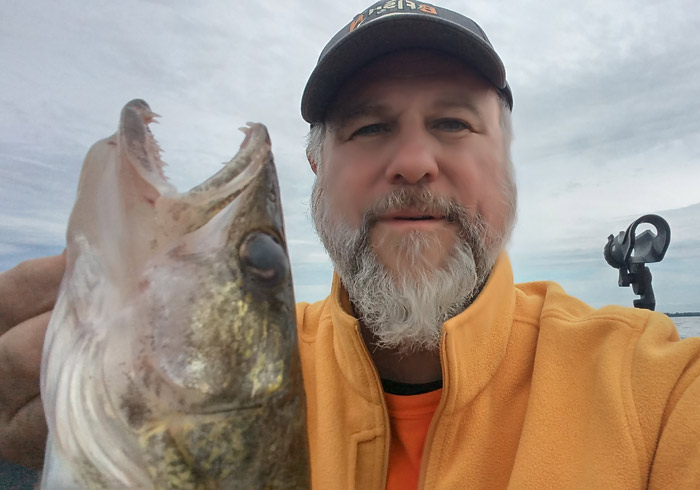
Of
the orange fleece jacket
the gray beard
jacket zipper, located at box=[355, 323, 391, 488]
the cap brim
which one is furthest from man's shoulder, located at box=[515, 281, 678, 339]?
the cap brim

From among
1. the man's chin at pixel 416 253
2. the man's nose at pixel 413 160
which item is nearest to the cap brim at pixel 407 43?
the man's nose at pixel 413 160

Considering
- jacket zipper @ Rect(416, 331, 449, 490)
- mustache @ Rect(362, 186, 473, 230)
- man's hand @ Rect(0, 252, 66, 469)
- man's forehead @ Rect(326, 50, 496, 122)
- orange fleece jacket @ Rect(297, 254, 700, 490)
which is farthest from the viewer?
man's forehead @ Rect(326, 50, 496, 122)

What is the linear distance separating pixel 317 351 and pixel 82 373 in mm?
1641

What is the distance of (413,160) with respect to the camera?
2152mm

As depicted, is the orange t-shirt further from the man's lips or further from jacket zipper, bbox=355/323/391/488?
the man's lips

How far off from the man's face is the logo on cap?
0.27 m

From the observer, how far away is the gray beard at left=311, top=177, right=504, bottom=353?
2207 mm

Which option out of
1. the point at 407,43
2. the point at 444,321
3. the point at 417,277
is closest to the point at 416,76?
the point at 407,43

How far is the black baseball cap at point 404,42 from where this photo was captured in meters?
2.27

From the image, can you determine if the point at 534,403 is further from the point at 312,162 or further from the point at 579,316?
the point at 312,162

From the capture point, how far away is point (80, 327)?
1.21 metres

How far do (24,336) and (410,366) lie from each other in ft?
5.63

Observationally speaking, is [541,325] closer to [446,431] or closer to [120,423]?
[446,431]

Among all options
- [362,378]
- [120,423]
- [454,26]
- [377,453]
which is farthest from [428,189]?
[120,423]
